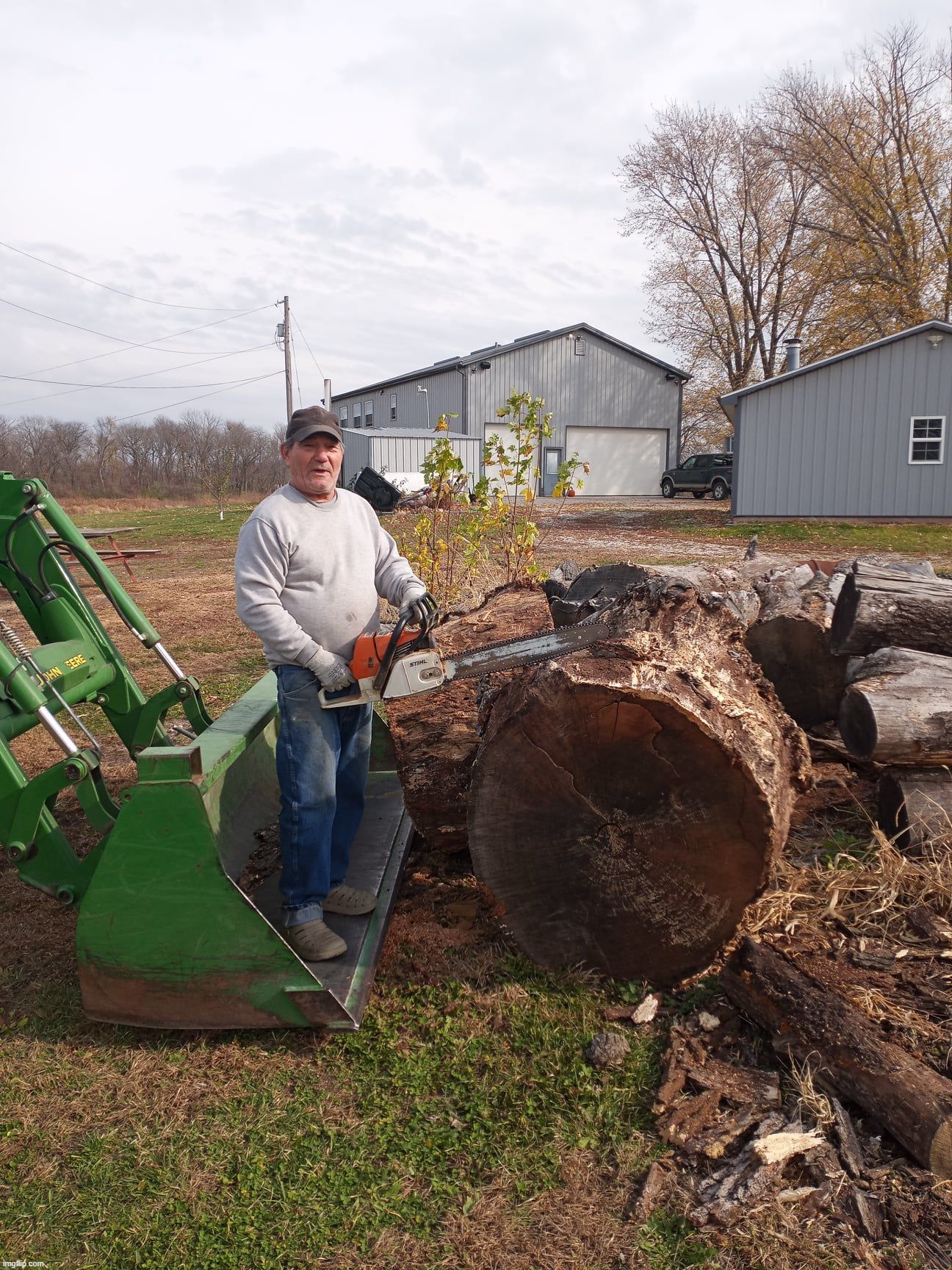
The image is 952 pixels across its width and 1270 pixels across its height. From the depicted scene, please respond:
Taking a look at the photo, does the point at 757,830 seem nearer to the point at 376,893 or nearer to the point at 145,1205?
the point at 376,893

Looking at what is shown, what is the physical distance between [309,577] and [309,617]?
141mm

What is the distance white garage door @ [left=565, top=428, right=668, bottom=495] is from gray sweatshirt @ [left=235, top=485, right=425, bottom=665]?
3585 centimetres

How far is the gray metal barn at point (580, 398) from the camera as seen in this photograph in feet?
120

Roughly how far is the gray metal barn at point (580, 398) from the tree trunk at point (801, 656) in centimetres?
3193

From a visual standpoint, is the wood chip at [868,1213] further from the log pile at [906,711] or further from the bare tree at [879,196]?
the bare tree at [879,196]

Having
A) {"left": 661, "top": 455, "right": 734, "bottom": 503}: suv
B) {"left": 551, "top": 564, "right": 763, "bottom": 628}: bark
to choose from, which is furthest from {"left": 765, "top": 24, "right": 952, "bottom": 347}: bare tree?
{"left": 551, "top": 564, "right": 763, "bottom": 628}: bark

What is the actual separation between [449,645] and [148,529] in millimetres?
23036

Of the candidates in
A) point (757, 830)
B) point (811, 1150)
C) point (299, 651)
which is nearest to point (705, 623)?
point (757, 830)

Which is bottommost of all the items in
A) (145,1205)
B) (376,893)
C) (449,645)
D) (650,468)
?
(145,1205)

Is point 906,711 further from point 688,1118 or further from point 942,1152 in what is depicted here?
point 688,1118

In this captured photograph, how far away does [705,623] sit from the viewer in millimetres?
3602

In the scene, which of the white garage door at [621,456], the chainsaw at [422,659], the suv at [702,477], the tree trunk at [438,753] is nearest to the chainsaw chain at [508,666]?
the chainsaw at [422,659]

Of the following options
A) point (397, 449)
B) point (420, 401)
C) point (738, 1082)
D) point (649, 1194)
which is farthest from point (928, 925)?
point (420, 401)

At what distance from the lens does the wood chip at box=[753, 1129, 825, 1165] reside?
238 centimetres
